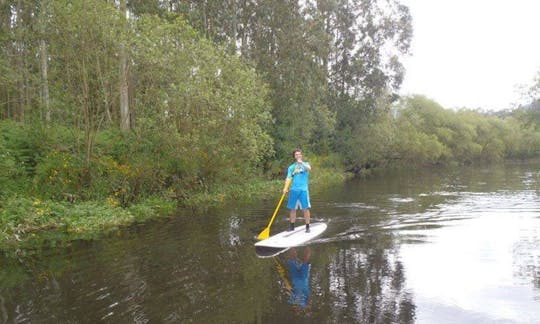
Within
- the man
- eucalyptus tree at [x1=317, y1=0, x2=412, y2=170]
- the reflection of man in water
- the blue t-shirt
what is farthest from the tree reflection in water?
eucalyptus tree at [x1=317, y1=0, x2=412, y2=170]

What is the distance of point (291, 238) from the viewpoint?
1022 cm

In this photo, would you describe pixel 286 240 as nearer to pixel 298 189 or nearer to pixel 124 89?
pixel 298 189

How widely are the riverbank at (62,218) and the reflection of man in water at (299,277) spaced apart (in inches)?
216

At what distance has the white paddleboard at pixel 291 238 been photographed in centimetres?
959

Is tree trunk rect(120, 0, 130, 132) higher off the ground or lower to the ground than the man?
higher

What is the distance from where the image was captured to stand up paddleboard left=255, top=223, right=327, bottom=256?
9.38 m

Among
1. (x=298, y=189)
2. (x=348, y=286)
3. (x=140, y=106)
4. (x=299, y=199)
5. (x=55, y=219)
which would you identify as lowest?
(x=348, y=286)

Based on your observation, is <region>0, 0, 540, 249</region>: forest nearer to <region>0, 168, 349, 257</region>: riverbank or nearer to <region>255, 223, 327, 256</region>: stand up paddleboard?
<region>0, 168, 349, 257</region>: riverbank

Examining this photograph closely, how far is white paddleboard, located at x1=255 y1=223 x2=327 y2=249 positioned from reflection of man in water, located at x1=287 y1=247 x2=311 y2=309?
323 mm

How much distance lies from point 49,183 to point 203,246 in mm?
6846

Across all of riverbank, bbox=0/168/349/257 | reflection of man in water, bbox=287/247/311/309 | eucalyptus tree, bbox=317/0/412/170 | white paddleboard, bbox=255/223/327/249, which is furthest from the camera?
eucalyptus tree, bbox=317/0/412/170

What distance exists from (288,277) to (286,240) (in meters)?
2.63

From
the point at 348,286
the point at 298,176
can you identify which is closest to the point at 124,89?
the point at 298,176

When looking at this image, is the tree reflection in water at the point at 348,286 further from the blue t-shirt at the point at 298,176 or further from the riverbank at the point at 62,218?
the riverbank at the point at 62,218
